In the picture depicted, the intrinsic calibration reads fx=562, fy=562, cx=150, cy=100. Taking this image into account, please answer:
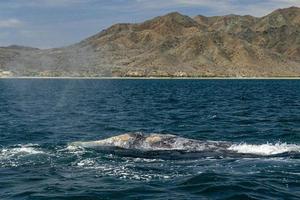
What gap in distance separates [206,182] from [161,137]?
39.7 feet

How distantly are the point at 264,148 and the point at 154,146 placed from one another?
7163mm

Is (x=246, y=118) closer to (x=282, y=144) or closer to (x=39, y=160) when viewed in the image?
(x=282, y=144)

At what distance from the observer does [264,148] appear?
36531 mm

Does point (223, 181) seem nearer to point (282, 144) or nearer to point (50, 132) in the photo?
point (282, 144)

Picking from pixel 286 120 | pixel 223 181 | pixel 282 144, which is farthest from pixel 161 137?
pixel 286 120

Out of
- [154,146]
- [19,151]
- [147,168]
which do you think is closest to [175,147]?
[154,146]

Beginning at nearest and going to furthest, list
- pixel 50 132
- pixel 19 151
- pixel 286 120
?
pixel 19 151 < pixel 50 132 < pixel 286 120

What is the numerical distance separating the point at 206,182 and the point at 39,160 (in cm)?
1126

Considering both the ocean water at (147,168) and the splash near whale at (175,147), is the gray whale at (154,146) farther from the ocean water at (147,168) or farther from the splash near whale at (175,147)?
the ocean water at (147,168)

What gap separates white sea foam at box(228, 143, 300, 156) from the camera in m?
35.0

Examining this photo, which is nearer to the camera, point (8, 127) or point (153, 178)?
point (153, 178)

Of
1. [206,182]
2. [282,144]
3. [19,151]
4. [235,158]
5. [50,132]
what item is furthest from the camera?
[50,132]

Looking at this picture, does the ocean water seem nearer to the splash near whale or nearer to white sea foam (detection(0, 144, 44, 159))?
white sea foam (detection(0, 144, 44, 159))

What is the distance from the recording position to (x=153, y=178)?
26.8 m
